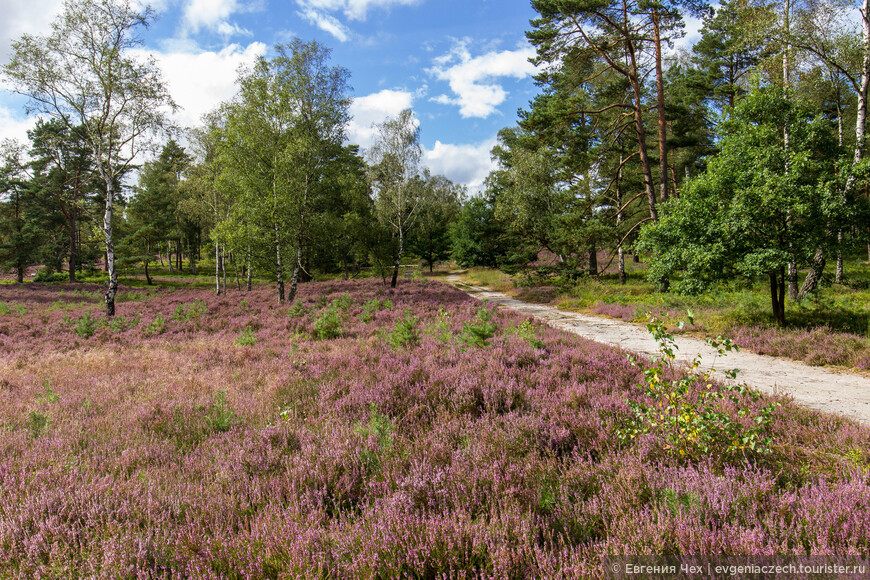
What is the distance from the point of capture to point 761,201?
8.55 meters

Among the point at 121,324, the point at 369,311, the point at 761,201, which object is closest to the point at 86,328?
the point at 121,324

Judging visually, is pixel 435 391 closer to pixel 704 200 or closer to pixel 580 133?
pixel 704 200

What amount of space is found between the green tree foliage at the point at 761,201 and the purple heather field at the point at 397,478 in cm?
504

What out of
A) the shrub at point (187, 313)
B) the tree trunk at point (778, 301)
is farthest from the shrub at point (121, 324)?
the tree trunk at point (778, 301)

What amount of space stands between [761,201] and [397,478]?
10.3 meters

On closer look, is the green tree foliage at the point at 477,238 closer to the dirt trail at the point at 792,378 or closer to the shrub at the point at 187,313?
the shrub at the point at 187,313

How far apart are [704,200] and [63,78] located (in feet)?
84.7

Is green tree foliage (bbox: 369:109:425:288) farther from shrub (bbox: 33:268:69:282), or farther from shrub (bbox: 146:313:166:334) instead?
shrub (bbox: 33:268:69:282)

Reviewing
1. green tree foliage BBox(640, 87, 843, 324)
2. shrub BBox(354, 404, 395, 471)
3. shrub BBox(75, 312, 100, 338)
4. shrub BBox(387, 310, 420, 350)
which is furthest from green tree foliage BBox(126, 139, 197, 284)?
green tree foliage BBox(640, 87, 843, 324)

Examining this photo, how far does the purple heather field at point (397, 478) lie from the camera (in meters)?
2.20

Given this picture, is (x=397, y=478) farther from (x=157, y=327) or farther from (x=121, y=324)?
(x=121, y=324)

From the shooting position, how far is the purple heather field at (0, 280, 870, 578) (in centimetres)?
220

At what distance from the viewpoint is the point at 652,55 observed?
51.6 feet

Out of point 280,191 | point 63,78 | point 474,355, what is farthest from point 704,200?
point 63,78
